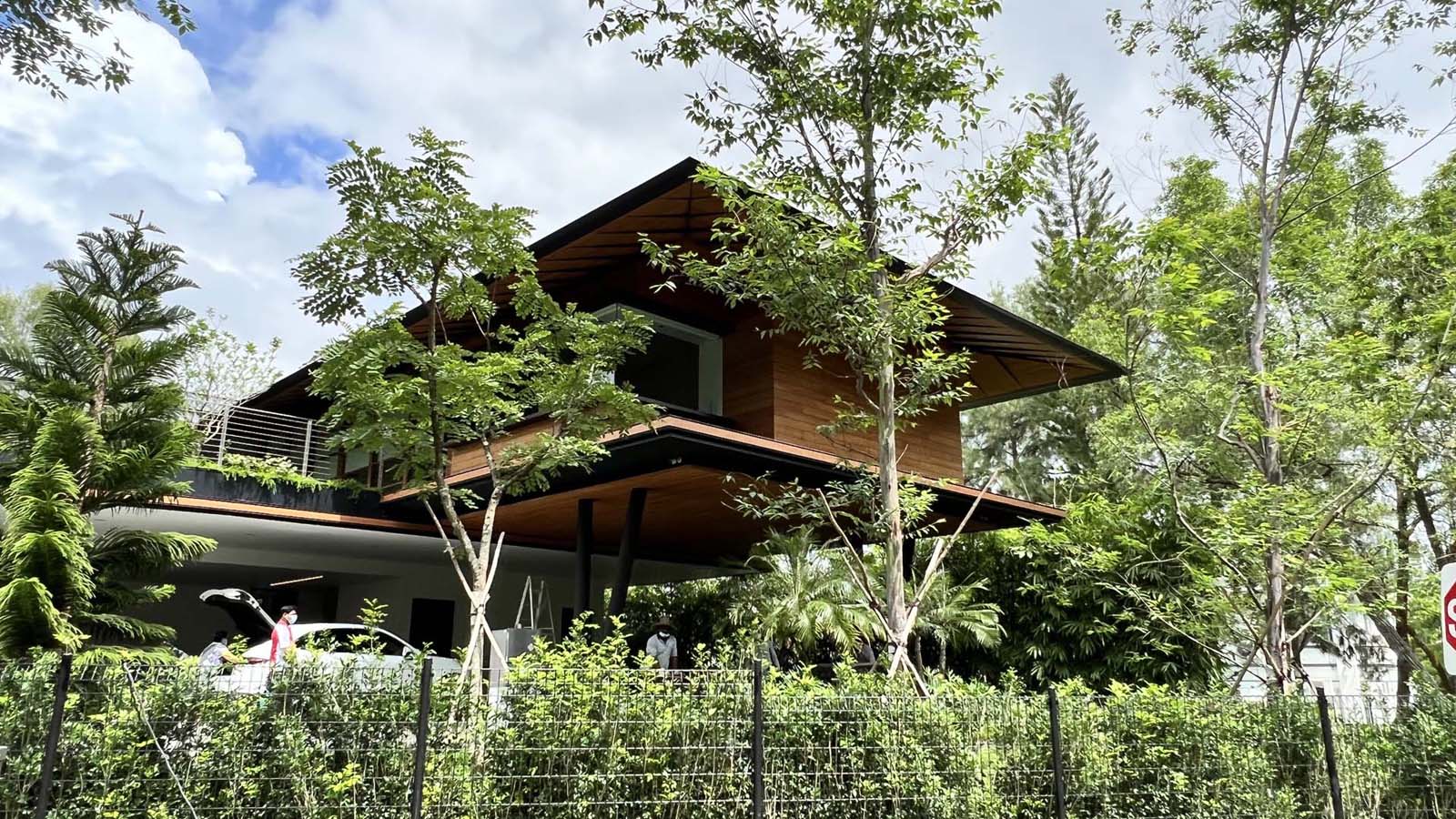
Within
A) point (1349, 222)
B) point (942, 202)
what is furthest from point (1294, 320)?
point (942, 202)

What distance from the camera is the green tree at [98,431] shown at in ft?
26.2

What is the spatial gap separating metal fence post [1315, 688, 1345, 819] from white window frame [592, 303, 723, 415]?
772 cm

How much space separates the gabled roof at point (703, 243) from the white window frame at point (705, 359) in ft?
3.76

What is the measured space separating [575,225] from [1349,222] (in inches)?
606

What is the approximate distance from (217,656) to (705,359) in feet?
22.9

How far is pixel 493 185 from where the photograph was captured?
8.30 meters

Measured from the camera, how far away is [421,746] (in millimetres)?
5297

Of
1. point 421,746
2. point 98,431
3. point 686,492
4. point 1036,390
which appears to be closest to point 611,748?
point 421,746

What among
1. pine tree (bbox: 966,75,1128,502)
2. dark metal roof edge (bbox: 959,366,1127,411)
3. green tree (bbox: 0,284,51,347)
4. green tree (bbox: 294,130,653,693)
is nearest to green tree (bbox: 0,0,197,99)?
green tree (bbox: 294,130,653,693)

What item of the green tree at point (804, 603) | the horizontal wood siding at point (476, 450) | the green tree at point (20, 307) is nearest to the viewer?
the horizontal wood siding at point (476, 450)

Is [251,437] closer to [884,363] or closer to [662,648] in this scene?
[662,648]

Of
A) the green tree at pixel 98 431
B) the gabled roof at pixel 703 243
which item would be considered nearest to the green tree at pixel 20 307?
the gabled roof at pixel 703 243

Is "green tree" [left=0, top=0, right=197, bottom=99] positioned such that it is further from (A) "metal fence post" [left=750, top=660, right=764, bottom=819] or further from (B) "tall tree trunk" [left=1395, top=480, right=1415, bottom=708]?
(B) "tall tree trunk" [left=1395, top=480, right=1415, bottom=708]

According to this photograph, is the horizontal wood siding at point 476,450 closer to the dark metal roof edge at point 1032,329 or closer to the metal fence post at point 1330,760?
the dark metal roof edge at point 1032,329
